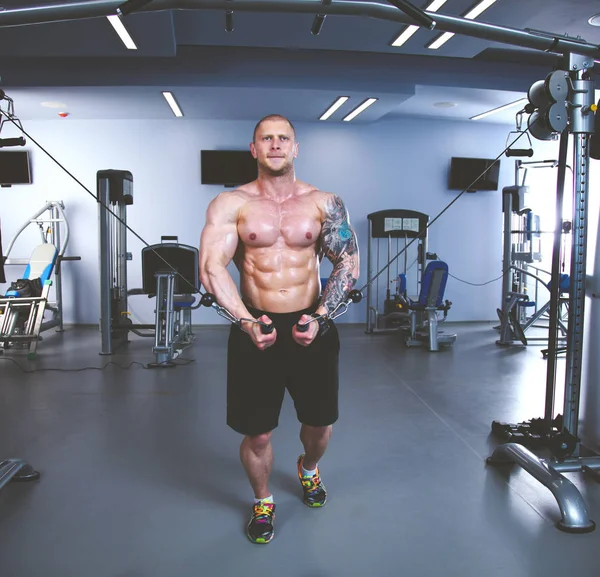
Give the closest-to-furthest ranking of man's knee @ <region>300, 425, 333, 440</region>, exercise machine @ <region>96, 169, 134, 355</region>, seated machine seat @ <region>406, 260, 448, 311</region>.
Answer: man's knee @ <region>300, 425, 333, 440</region> < exercise machine @ <region>96, 169, 134, 355</region> < seated machine seat @ <region>406, 260, 448, 311</region>

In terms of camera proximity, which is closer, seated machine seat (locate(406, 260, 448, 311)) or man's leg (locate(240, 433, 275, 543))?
man's leg (locate(240, 433, 275, 543))

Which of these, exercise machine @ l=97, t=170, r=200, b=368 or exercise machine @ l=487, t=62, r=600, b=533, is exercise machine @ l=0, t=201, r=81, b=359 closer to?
exercise machine @ l=97, t=170, r=200, b=368

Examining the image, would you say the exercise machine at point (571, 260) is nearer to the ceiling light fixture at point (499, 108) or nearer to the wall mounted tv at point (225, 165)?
the ceiling light fixture at point (499, 108)

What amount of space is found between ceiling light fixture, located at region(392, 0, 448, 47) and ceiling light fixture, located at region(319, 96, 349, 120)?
91cm

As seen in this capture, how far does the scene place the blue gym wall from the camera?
6.07 m

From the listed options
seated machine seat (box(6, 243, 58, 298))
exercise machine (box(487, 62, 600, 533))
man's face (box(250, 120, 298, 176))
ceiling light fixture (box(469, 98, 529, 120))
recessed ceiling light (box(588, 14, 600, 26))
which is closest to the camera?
man's face (box(250, 120, 298, 176))

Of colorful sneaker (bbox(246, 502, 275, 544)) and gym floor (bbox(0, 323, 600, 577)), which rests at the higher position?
colorful sneaker (bbox(246, 502, 275, 544))

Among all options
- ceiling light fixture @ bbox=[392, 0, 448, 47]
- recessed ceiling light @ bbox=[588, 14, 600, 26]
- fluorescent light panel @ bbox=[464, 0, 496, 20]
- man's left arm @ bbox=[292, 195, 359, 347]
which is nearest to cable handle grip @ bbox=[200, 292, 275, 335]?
man's left arm @ bbox=[292, 195, 359, 347]

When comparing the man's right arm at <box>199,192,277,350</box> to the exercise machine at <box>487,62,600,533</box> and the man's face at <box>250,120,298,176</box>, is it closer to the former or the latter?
the man's face at <box>250,120,298,176</box>

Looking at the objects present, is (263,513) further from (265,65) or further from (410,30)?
Result: (265,65)

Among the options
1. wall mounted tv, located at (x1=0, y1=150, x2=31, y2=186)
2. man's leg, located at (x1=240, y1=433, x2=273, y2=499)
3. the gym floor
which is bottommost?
the gym floor

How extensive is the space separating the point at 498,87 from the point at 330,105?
1.64m

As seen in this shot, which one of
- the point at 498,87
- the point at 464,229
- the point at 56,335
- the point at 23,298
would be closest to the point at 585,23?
the point at 498,87

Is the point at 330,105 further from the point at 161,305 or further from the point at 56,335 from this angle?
the point at 56,335
